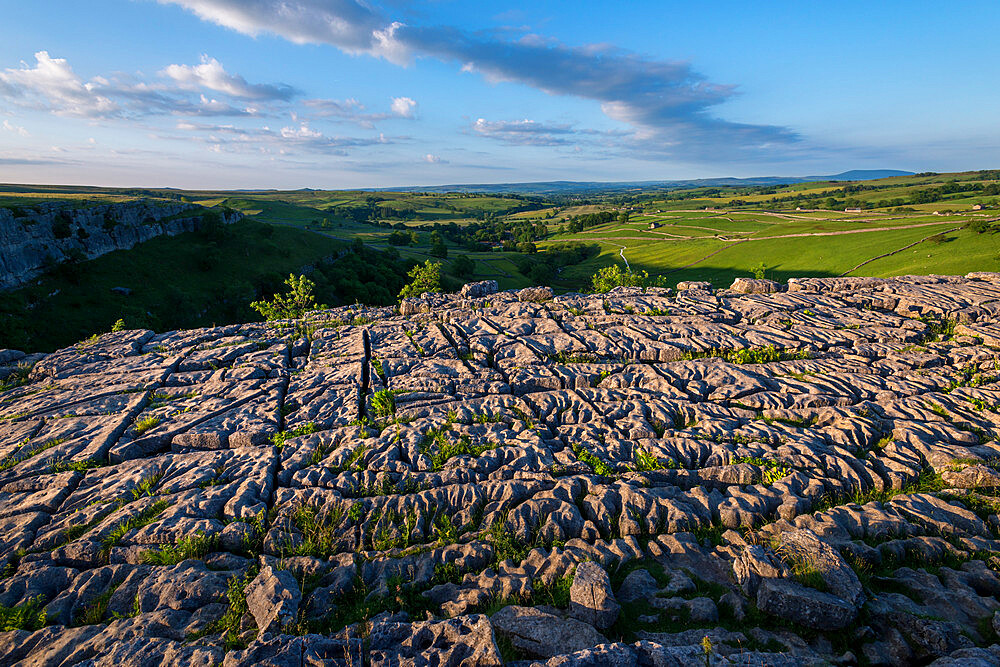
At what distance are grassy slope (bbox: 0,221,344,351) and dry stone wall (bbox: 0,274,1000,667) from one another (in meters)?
60.9

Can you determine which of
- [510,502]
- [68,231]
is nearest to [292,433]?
[510,502]

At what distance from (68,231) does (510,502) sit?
4772 inches

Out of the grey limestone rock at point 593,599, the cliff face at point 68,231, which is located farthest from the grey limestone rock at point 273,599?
the cliff face at point 68,231

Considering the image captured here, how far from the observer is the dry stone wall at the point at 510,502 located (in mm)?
9773

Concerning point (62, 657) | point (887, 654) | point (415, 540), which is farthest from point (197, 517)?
point (887, 654)

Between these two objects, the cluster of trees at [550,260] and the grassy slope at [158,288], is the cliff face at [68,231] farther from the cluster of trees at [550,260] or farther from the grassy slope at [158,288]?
the cluster of trees at [550,260]

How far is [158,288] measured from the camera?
91188mm

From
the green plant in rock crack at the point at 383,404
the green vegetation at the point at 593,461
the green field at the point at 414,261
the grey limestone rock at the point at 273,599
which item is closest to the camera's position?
the grey limestone rock at the point at 273,599

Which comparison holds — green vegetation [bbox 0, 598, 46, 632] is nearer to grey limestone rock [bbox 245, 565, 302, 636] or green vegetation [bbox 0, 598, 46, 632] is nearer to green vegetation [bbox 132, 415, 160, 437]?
grey limestone rock [bbox 245, 565, 302, 636]

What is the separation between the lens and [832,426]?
18641 millimetres

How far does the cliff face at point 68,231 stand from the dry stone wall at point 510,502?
75.8 m

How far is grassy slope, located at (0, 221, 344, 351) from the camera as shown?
70.4m

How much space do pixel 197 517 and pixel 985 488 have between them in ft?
93.7

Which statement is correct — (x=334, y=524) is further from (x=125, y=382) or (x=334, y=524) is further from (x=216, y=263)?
(x=216, y=263)
